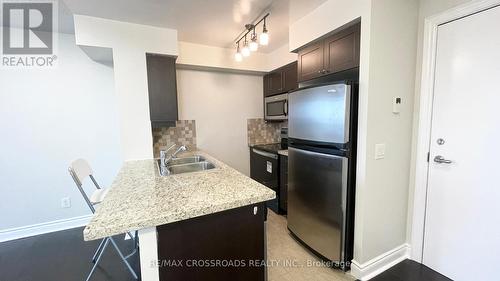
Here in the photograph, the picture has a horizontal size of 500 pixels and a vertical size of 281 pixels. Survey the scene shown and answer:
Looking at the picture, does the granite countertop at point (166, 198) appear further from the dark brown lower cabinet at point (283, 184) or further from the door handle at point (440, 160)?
the door handle at point (440, 160)

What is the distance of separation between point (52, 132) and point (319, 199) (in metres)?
3.17

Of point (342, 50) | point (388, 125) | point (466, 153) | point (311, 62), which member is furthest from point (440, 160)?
point (311, 62)

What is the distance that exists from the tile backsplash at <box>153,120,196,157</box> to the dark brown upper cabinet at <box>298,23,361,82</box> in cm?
172

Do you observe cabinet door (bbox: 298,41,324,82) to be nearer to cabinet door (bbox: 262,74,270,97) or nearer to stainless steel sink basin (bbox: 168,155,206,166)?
cabinet door (bbox: 262,74,270,97)

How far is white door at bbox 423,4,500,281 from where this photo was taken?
Result: 1.48 meters

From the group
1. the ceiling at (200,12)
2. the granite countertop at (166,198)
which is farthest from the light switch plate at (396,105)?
the granite countertop at (166,198)

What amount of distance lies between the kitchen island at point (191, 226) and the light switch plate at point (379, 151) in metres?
1.05

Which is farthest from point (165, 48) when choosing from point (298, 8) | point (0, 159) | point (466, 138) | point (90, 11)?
point (466, 138)

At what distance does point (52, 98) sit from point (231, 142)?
7.64 feet

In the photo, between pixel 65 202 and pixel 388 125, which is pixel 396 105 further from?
pixel 65 202

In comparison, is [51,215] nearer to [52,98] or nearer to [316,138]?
[52,98]

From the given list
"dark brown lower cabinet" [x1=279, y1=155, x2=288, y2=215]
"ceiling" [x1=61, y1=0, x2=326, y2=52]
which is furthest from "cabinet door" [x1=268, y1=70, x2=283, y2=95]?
"dark brown lower cabinet" [x1=279, y1=155, x2=288, y2=215]

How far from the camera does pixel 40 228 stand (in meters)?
2.52

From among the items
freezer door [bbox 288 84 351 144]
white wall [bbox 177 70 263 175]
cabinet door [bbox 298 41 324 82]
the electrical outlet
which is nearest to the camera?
freezer door [bbox 288 84 351 144]
